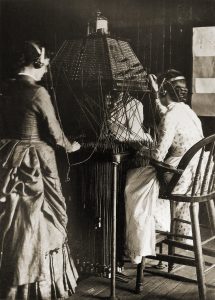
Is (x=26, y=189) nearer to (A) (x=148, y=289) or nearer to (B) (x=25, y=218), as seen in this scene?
(B) (x=25, y=218)

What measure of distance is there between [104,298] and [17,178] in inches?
40.1

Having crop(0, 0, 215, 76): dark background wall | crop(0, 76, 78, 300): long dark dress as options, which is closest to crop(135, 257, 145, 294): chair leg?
crop(0, 76, 78, 300): long dark dress

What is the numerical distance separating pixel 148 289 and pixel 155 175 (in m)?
0.81

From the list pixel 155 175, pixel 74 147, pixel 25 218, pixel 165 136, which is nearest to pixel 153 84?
pixel 165 136

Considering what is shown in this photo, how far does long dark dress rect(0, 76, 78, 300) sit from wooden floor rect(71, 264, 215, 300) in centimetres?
41

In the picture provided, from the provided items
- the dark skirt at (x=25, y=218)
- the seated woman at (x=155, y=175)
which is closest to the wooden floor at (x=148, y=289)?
the seated woman at (x=155, y=175)

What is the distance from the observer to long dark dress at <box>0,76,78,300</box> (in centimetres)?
258

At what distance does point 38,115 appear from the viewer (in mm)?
2621

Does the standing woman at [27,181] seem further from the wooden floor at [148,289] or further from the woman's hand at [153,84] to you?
the woman's hand at [153,84]

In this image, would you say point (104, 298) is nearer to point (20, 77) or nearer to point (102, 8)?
point (20, 77)

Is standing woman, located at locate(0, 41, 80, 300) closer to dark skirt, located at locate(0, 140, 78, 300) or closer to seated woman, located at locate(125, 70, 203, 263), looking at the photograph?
dark skirt, located at locate(0, 140, 78, 300)

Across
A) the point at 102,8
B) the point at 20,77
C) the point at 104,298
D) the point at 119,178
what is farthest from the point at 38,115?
the point at 102,8

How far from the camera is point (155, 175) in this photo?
9.86 ft

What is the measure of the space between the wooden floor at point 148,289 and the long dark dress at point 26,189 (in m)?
0.41
